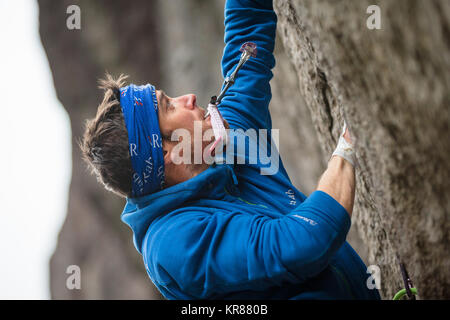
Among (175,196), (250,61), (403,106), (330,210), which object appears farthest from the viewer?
(250,61)

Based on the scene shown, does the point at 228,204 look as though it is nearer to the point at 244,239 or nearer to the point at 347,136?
the point at 244,239

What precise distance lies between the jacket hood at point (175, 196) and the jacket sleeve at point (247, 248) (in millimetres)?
79

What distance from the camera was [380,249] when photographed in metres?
1.45

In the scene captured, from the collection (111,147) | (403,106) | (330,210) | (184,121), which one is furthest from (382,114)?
(111,147)

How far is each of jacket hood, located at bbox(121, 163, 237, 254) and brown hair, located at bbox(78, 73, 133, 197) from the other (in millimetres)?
66

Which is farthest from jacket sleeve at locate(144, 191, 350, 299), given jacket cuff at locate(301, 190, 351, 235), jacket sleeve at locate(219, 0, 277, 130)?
jacket sleeve at locate(219, 0, 277, 130)

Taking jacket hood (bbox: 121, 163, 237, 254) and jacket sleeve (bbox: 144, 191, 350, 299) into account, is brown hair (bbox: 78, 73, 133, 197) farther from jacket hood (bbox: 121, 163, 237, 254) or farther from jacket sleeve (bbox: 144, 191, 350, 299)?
jacket sleeve (bbox: 144, 191, 350, 299)

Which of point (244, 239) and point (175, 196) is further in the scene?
point (175, 196)

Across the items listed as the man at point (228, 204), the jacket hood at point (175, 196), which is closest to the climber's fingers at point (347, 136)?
the man at point (228, 204)

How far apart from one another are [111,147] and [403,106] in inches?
27.9

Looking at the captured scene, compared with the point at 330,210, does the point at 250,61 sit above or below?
above

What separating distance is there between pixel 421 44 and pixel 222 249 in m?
0.57

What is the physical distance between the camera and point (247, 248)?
92 centimetres
